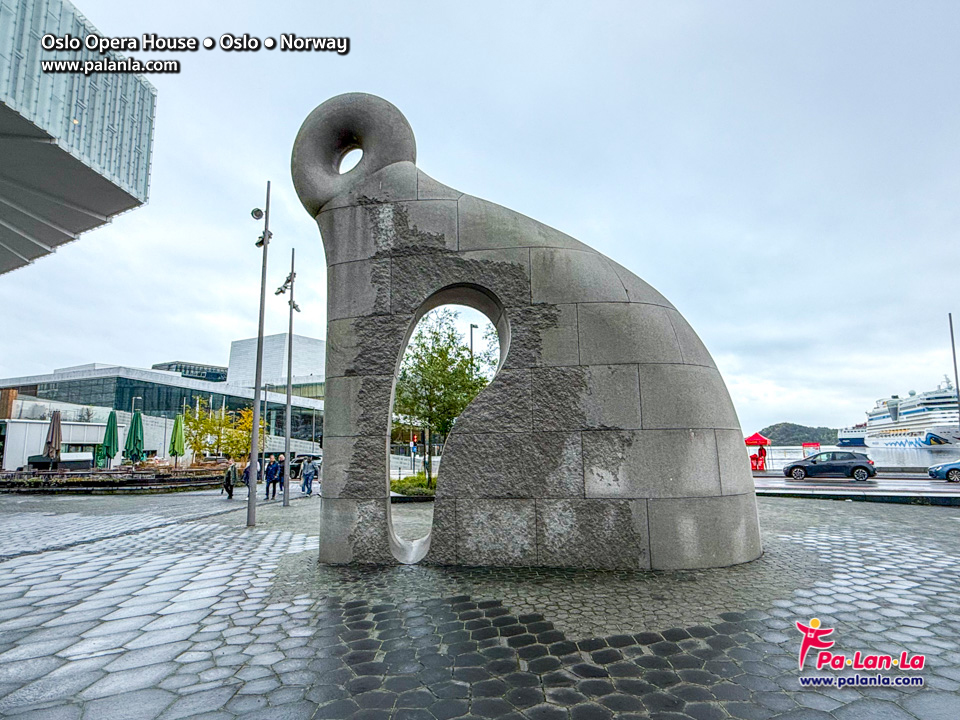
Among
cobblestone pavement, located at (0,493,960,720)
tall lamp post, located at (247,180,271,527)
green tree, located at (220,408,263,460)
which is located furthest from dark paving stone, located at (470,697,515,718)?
green tree, located at (220,408,263,460)

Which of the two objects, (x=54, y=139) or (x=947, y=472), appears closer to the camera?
(x=947, y=472)

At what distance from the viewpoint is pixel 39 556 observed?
859cm

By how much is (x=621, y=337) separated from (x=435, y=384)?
40.7ft

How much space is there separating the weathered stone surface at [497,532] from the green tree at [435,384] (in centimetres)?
1140

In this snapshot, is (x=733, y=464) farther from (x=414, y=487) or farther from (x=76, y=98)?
(x=76, y=98)

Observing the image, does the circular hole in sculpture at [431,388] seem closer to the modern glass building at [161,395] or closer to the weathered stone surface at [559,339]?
the weathered stone surface at [559,339]

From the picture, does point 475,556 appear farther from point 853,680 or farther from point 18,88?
point 18,88

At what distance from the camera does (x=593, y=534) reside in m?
6.73

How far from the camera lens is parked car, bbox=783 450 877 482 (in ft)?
76.3

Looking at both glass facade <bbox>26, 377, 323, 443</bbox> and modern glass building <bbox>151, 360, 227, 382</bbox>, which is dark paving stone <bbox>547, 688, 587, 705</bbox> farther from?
modern glass building <bbox>151, 360, 227, 382</bbox>

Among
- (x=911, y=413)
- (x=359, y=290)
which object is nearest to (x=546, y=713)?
(x=359, y=290)

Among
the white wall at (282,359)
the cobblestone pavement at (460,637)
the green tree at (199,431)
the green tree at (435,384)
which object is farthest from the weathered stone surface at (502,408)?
the white wall at (282,359)

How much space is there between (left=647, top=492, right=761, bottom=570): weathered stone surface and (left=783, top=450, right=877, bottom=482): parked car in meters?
21.4

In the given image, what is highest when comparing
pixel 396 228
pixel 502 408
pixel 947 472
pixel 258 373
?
pixel 396 228
